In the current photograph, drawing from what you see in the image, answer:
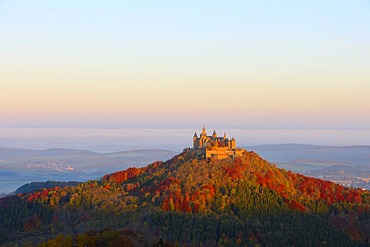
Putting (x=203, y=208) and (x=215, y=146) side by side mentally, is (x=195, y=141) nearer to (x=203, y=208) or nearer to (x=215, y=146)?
(x=215, y=146)

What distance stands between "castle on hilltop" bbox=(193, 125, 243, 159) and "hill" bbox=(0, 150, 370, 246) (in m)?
1.66

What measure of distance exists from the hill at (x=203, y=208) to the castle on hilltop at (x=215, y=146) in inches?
65.2

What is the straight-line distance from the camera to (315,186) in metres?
103

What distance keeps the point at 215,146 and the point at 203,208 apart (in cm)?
2039

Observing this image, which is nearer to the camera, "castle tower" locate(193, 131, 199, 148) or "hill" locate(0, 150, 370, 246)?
"hill" locate(0, 150, 370, 246)

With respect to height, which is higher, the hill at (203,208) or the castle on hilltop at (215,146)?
the castle on hilltop at (215,146)

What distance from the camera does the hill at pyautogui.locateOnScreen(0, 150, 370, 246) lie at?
7812 centimetres

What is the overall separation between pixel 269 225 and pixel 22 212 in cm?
→ 3849

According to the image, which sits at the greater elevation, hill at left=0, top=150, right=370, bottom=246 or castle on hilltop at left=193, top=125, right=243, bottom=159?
→ castle on hilltop at left=193, top=125, right=243, bottom=159

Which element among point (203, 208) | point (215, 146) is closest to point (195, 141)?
point (215, 146)

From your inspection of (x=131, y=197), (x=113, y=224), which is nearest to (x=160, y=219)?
(x=113, y=224)

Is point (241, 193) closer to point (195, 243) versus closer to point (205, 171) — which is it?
point (205, 171)

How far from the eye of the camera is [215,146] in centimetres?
10519

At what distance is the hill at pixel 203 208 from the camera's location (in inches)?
3076
